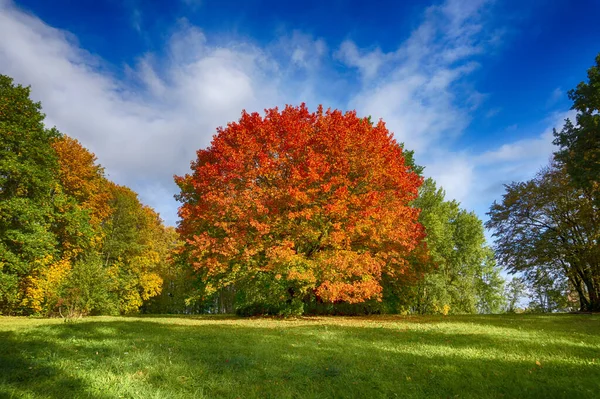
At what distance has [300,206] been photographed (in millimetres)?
20375

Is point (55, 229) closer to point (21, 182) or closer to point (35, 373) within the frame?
point (21, 182)

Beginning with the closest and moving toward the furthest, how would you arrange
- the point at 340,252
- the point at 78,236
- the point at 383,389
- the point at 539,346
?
the point at 383,389
the point at 539,346
the point at 340,252
the point at 78,236

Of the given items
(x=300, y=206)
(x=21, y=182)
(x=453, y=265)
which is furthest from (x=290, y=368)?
(x=453, y=265)

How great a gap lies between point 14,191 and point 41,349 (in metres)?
23.8

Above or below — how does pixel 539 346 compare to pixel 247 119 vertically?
below

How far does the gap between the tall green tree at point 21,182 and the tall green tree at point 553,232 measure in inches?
1566

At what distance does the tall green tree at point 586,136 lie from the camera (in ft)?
67.7

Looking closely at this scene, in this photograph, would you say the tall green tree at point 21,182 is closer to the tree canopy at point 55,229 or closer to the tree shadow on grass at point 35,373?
the tree canopy at point 55,229

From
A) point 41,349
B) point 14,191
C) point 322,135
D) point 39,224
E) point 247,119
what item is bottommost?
point 41,349

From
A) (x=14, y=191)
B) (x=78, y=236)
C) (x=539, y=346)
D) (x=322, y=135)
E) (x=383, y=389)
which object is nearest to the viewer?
(x=383, y=389)

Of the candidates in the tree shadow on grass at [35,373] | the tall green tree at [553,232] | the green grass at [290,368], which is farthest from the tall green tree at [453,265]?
the tree shadow on grass at [35,373]

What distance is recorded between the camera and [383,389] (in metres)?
5.43

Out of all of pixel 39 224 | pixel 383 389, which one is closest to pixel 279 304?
pixel 383 389

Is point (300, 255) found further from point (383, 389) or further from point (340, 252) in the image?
point (383, 389)
